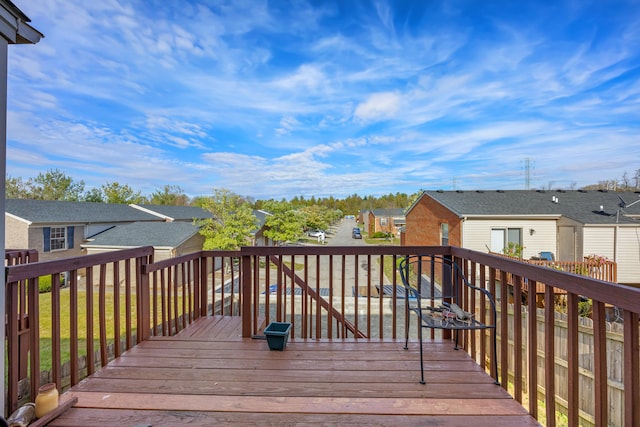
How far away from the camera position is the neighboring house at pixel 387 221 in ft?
105

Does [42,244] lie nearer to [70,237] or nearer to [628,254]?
[70,237]

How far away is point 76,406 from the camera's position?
1.78m

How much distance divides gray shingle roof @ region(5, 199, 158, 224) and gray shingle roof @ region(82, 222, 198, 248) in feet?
3.67

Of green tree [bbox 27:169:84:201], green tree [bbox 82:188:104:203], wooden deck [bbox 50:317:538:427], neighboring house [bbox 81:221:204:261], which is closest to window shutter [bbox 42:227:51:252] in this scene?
neighboring house [bbox 81:221:204:261]

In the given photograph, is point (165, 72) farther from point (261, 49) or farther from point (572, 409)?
point (572, 409)

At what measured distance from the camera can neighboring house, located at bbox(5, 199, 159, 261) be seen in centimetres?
1298

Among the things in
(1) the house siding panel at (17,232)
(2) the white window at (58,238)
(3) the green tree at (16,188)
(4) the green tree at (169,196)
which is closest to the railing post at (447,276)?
(1) the house siding panel at (17,232)

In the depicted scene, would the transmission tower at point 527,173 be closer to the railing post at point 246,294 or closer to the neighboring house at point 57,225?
the neighboring house at point 57,225

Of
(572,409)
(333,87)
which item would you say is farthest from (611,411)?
(333,87)

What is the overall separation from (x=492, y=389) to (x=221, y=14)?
7652 millimetres

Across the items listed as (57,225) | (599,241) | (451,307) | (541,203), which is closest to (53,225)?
(57,225)

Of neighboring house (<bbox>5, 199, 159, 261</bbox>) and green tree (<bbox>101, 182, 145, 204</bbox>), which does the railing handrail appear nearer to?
neighboring house (<bbox>5, 199, 159, 261</bbox>)

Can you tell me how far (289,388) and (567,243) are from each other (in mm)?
13845

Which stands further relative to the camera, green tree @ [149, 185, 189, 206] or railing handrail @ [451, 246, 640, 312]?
green tree @ [149, 185, 189, 206]
